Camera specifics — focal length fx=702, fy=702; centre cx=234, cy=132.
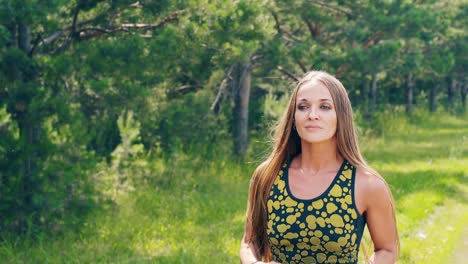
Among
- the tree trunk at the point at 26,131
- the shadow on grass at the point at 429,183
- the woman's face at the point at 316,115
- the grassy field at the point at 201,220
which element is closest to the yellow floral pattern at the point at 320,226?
the woman's face at the point at 316,115

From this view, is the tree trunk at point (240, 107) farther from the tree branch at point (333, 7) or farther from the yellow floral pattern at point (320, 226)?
the yellow floral pattern at point (320, 226)

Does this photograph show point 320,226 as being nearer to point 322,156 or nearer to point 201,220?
point 322,156

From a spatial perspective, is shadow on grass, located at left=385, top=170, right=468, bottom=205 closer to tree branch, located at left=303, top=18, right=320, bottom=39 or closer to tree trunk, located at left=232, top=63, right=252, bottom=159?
tree trunk, located at left=232, top=63, right=252, bottom=159

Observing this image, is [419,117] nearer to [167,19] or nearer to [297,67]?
[297,67]

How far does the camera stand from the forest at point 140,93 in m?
7.67

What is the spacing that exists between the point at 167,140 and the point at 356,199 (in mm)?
10086

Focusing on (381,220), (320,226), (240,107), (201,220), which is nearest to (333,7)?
(240,107)

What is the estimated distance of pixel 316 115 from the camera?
2.72 m

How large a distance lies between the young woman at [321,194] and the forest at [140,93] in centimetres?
403

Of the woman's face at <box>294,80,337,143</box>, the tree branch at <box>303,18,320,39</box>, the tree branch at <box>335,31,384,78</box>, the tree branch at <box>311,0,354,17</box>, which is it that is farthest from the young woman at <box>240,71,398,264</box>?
the tree branch at <box>303,18,320,39</box>

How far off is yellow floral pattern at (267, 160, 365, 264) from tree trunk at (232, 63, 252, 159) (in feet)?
37.9

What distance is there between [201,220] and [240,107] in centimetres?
564

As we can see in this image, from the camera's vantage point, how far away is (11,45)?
7.89 m

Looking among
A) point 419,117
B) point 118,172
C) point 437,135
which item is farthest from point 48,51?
point 419,117
